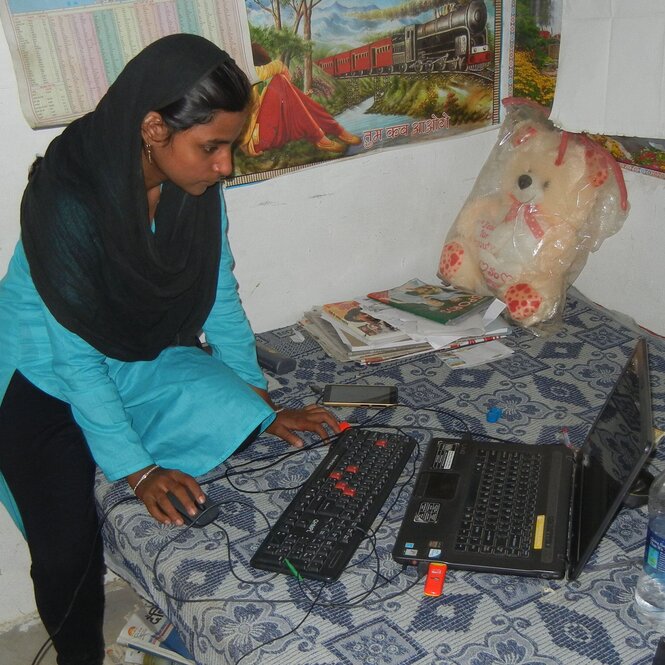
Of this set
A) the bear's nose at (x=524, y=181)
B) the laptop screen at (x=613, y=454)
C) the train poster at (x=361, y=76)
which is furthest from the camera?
the bear's nose at (x=524, y=181)

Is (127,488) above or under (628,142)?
under

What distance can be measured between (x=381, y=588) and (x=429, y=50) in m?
1.36

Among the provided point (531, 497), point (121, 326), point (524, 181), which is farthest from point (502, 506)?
point (524, 181)

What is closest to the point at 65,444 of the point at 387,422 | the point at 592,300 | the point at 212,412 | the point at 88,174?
the point at 212,412

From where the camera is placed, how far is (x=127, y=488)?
57.6 inches

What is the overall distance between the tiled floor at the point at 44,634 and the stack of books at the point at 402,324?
829mm

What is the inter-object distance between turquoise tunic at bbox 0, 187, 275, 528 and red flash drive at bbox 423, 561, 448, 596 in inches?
18.4

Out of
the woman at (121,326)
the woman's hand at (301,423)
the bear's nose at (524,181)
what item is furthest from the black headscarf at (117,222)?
the bear's nose at (524,181)

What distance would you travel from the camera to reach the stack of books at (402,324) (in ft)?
6.21

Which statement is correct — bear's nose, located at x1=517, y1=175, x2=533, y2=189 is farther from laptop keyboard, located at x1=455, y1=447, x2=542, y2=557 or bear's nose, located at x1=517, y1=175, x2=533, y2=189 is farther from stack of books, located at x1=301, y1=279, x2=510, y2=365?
laptop keyboard, located at x1=455, y1=447, x2=542, y2=557

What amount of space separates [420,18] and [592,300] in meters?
0.88

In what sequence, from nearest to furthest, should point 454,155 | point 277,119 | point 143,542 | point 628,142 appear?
point 143,542, point 277,119, point 628,142, point 454,155

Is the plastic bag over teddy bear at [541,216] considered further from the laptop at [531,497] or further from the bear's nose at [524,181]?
the laptop at [531,497]

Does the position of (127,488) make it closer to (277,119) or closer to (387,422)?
(387,422)
